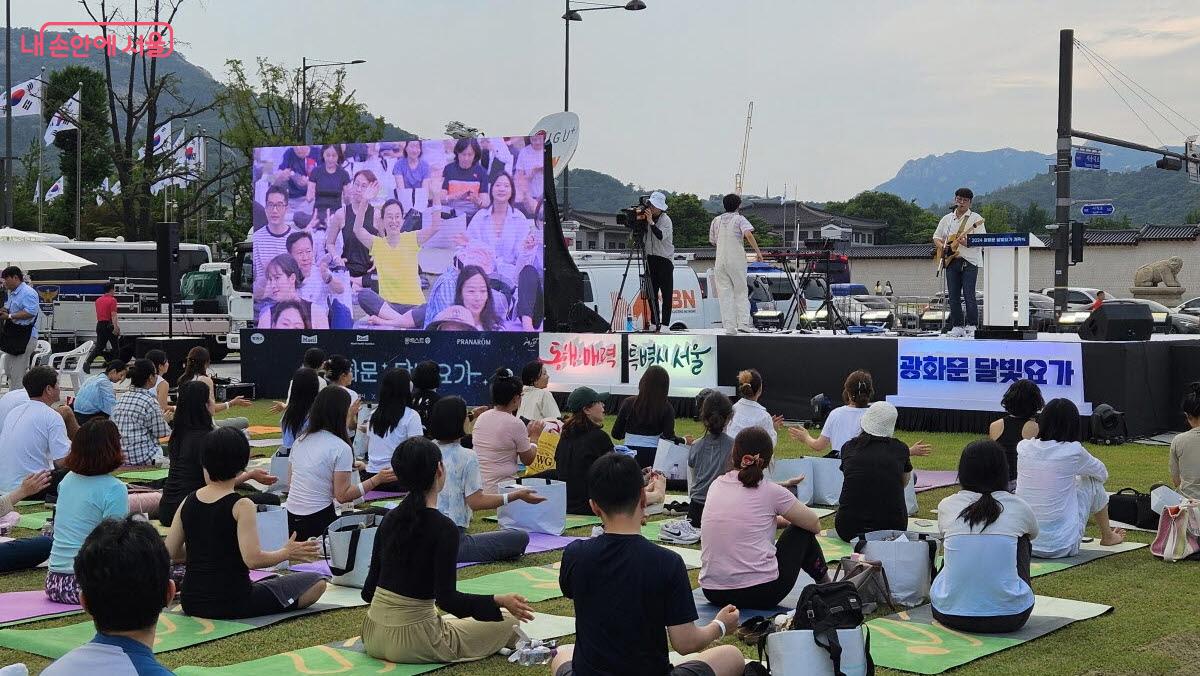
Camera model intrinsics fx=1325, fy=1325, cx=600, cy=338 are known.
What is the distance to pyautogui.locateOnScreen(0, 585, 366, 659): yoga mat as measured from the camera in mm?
6652

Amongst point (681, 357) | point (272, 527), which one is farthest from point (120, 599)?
point (681, 357)

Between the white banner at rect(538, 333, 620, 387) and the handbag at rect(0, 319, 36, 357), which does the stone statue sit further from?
the handbag at rect(0, 319, 36, 357)

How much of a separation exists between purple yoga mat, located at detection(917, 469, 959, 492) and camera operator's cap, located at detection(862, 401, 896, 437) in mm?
3981

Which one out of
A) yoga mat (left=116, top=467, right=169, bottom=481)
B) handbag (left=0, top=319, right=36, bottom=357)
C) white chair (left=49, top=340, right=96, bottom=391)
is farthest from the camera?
white chair (left=49, top=340, right=96, bottom=391)

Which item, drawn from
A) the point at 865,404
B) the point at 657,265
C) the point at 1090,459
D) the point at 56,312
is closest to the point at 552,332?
the point at 657,265

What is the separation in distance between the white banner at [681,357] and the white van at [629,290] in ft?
12.6

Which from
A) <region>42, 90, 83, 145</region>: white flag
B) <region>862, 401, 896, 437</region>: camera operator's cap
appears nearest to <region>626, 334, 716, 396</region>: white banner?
→ <region>862, 401, 896, 437</region>: camera operator's cap

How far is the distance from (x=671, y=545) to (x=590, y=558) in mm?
4691

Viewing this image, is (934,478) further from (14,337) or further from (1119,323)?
(14,337)

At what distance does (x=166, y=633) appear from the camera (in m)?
6.86

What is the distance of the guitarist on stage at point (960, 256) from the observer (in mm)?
16281

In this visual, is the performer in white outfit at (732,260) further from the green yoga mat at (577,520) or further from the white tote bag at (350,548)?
the white tote bag at (350,548)

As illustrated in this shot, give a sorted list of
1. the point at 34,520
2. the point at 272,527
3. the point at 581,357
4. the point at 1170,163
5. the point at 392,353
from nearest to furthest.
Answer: the point at 272,527, the point at 34,520, the point at 581,357, the point at 392,353, the point at 1170,163

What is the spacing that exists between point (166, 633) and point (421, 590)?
164cm
